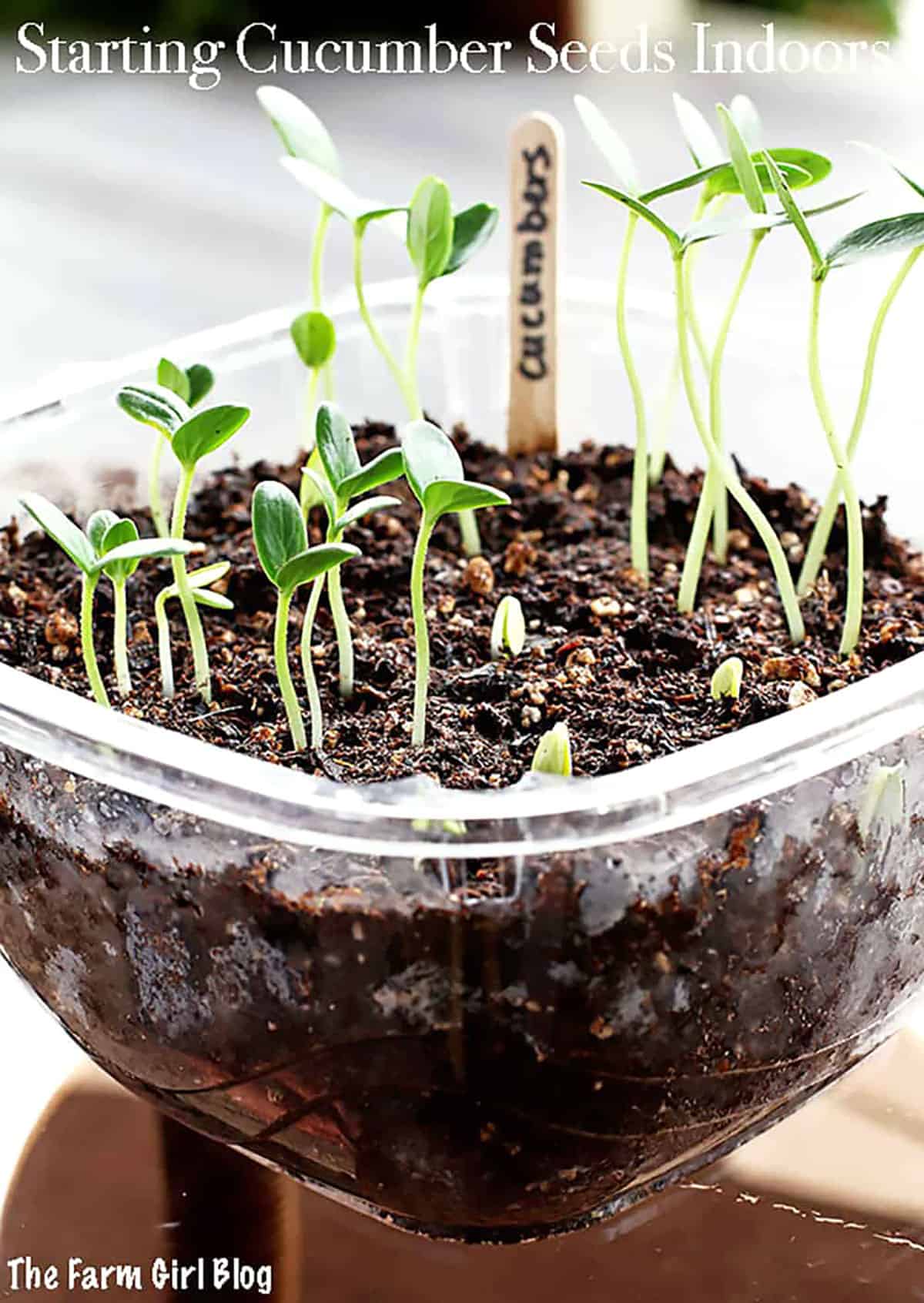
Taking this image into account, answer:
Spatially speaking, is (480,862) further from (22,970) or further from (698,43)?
(698,43)

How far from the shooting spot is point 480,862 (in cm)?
67

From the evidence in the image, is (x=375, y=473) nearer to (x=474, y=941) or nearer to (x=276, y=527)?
(x=276, y=527)

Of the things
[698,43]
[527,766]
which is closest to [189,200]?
[698,43]

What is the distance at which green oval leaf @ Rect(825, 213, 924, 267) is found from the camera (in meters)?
0.78

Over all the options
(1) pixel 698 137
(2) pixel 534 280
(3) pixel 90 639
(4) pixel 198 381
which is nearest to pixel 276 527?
(3) pixel 90 639

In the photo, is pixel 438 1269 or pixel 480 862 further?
pixel 438 1269

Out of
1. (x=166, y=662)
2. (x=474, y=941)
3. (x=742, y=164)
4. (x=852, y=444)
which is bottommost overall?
(x=474, y=941)

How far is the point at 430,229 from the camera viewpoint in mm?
925

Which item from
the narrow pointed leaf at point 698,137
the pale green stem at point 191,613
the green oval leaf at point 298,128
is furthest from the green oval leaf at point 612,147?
the pale green stem at point 191,613

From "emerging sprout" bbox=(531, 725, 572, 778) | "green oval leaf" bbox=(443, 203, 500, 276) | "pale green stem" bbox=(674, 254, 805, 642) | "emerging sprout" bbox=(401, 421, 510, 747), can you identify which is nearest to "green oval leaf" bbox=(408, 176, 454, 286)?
"green oval leaf" bbox=(443, 203, 500, 276)

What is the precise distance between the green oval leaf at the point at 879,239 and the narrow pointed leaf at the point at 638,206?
72 mm

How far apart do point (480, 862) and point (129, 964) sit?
0.17 m

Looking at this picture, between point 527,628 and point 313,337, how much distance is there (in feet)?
0.68

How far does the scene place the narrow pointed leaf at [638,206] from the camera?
0.80 meters
